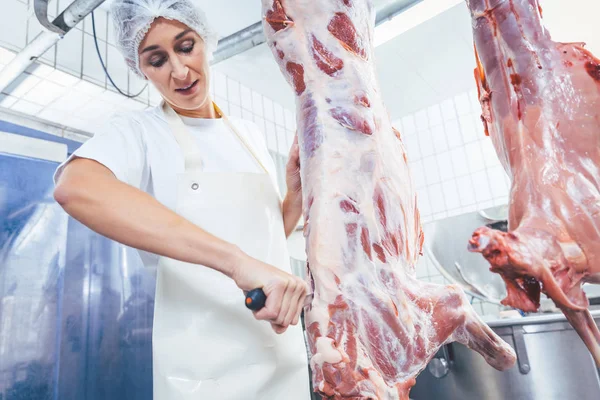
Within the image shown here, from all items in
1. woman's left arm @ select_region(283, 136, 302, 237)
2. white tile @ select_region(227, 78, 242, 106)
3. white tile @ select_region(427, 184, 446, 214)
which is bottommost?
woman's left arm @ select_region(283, 136, 302, 237)

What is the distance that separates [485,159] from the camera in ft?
14.0

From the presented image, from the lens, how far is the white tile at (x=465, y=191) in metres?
4.30

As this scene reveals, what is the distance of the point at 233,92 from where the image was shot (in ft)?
11.9

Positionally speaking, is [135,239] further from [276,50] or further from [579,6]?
[579,6]

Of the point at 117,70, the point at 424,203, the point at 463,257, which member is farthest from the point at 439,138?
the point at 117,70

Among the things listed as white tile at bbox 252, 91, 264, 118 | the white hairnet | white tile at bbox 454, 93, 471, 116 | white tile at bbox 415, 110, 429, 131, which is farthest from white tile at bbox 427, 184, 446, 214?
the white hairnet

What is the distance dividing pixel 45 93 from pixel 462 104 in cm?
364

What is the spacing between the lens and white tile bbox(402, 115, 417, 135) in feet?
15.8

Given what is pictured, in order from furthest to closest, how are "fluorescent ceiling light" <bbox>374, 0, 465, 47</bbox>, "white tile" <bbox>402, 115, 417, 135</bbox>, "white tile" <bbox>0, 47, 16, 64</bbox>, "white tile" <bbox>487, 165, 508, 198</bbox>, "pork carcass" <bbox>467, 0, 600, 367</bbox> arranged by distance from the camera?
"white tile" <bbox>402, 115, 417, 135</bbox>
"white tile" <bbox>487, 165, 508, 198</bbox>
"fluorescent ceiling light" <bbox>374, 0, 465, 47</bbox>
"white tile" <bbox>0, 47, 16, 64</bbox>
"pork carcass" <bbox>467, 0, 600, 367</bbox>

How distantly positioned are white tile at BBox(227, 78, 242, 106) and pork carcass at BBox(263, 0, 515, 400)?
2.47 meters

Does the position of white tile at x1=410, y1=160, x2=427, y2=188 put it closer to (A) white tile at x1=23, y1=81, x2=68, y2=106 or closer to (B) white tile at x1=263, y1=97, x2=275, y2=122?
(B) white tile at x1=263, y1=97, x2=275, y2=122

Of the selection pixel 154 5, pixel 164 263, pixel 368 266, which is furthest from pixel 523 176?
pixel 154 5

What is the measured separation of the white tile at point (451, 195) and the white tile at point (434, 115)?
25.4 inches

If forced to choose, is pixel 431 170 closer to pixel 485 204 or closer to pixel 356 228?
pixel 485 204
